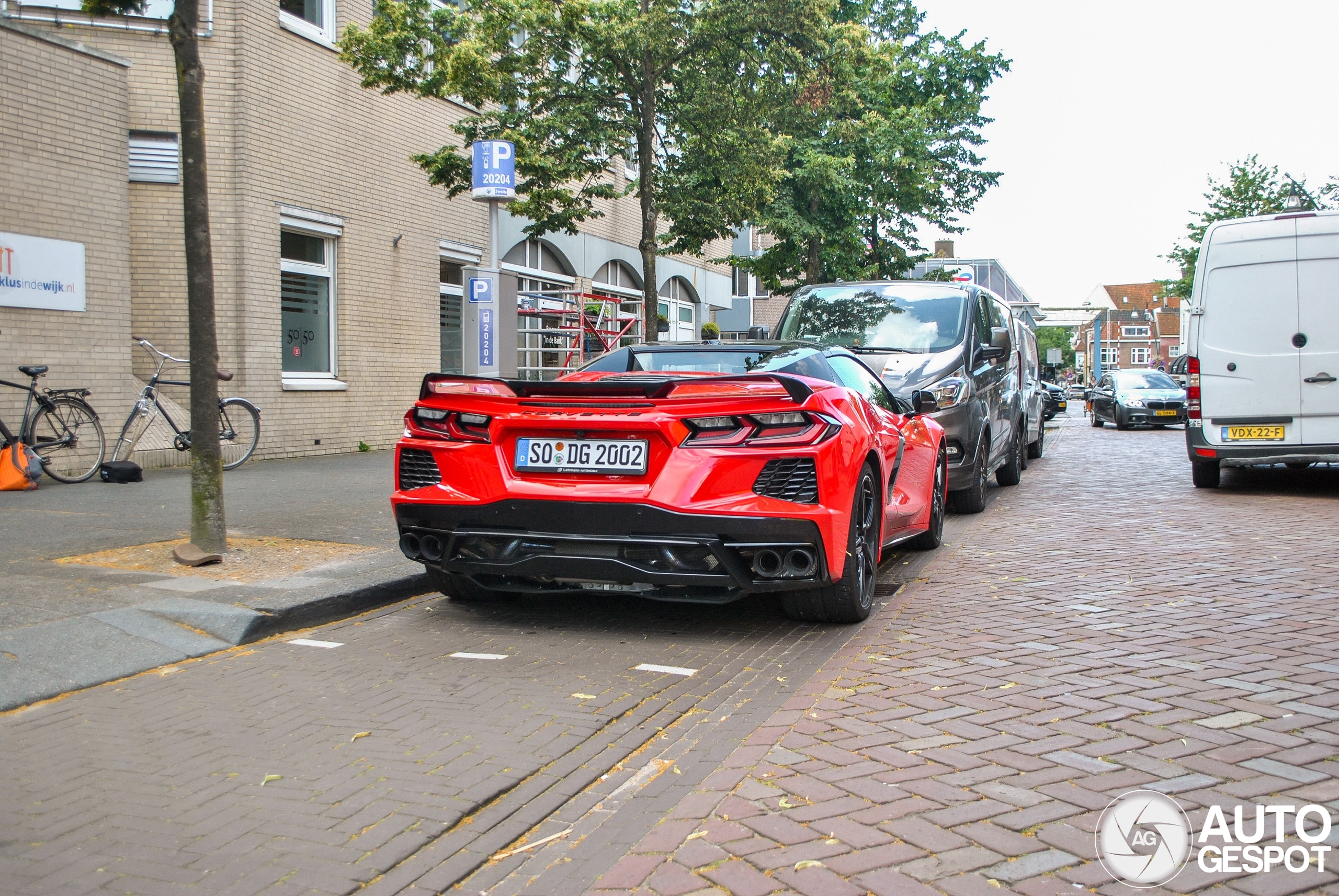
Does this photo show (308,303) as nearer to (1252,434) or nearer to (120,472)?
(120,472)

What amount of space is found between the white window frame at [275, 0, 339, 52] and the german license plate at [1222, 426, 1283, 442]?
463 inches

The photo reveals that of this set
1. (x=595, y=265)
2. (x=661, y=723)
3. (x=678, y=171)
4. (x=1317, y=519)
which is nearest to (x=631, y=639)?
(x=661, y=723)

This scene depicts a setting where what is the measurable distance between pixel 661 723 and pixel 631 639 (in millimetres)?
1323

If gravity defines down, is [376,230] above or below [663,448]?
above

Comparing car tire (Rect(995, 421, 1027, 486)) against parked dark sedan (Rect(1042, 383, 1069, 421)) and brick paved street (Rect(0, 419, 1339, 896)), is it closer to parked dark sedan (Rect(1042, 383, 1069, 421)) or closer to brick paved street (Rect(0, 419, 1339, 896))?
brick paved street (Rect(0, 419, 1339, 896))

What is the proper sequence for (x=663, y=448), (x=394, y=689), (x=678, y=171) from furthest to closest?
(x=678, y=171) → (x=663, y=448) → (x=394, y=689)

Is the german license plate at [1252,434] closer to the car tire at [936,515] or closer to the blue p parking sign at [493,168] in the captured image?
the car tire at [936,515]

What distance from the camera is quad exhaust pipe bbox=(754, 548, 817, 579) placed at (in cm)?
508

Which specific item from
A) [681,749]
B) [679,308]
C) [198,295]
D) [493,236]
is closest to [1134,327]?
[679,308]

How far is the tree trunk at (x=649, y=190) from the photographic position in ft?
46.1

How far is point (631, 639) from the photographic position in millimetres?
5453

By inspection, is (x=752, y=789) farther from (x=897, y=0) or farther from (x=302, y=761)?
(x=897, y=0)

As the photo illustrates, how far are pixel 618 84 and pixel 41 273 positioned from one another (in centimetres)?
684

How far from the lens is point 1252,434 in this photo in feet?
37.9
